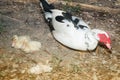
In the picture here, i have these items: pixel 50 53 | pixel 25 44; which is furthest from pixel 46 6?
pixel 50 53

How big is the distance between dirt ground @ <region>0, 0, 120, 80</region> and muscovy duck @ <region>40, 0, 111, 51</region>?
171 millimetres

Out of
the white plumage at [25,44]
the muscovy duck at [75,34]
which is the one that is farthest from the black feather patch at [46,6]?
the white plumage at [25,44]

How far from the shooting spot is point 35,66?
4.34 meters

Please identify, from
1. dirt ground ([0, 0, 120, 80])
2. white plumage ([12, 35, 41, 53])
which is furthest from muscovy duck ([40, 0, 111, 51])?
white plumage ([12, 35, 41, 53])

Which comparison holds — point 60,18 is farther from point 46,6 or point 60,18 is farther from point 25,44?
point 25,44

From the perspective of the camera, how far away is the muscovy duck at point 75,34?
4.43 m

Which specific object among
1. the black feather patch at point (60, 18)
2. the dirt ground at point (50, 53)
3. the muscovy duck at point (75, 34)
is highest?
the black feather patch at point (60, 18)

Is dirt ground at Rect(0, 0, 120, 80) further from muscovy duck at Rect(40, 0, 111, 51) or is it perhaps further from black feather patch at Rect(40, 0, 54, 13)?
black feather patch at Rect(40, 0, 54, 13)

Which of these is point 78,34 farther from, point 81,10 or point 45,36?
point 81,10

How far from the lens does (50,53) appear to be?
15.0ft

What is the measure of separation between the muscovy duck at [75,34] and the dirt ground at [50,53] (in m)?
0.17

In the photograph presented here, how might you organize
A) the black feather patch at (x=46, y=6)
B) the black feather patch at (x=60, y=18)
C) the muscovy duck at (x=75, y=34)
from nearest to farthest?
1. the muscovy duck at (x=75, y=34)
2. the black feather patch at (x=60, y=18)
3. the black feather patch at (x=46, y=6)

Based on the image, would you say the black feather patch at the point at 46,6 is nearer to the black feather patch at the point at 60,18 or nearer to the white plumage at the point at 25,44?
the black feather patch at the point at 60,18

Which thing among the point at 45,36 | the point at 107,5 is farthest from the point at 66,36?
the point at 107,5
